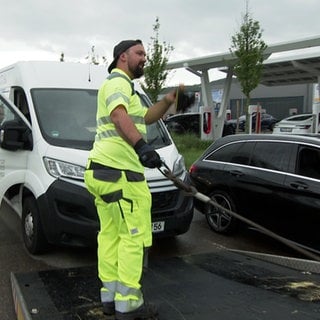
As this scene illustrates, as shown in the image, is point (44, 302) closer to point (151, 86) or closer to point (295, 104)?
point (151, 86)

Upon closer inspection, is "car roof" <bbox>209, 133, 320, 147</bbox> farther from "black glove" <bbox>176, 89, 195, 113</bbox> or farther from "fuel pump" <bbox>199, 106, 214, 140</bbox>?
"fuel pump" <bbox>199, 106, 214, 140</bbox>

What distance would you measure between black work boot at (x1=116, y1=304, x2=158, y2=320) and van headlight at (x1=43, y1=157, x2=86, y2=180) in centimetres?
198

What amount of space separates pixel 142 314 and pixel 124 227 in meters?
0.64

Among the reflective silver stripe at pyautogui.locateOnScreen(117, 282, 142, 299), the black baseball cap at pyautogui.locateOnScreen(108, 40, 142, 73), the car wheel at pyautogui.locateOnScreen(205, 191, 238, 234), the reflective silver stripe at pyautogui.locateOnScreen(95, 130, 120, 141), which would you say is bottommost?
the car wheel at pyautogui.locateOnScreen(205, 191, 238, 234)

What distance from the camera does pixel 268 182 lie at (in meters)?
6.15

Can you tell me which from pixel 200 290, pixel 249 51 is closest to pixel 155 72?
pixel 249 51

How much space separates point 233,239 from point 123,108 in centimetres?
403

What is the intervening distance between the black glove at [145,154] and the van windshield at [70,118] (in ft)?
7.78

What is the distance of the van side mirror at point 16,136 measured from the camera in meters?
5.65

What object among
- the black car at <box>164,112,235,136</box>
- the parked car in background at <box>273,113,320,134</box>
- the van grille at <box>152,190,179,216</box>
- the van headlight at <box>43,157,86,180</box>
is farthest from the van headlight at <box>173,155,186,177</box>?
the black car at <box>164,112,235,136</box>

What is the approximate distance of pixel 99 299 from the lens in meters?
3.95

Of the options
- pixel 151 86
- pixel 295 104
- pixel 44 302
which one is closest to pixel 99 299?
pixel 44 302

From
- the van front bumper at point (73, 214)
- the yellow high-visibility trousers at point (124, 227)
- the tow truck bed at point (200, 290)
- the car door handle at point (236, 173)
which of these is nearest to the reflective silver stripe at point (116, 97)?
the yellow high-visibility trousers at point (124, 227)

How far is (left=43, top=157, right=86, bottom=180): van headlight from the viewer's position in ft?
17.0
